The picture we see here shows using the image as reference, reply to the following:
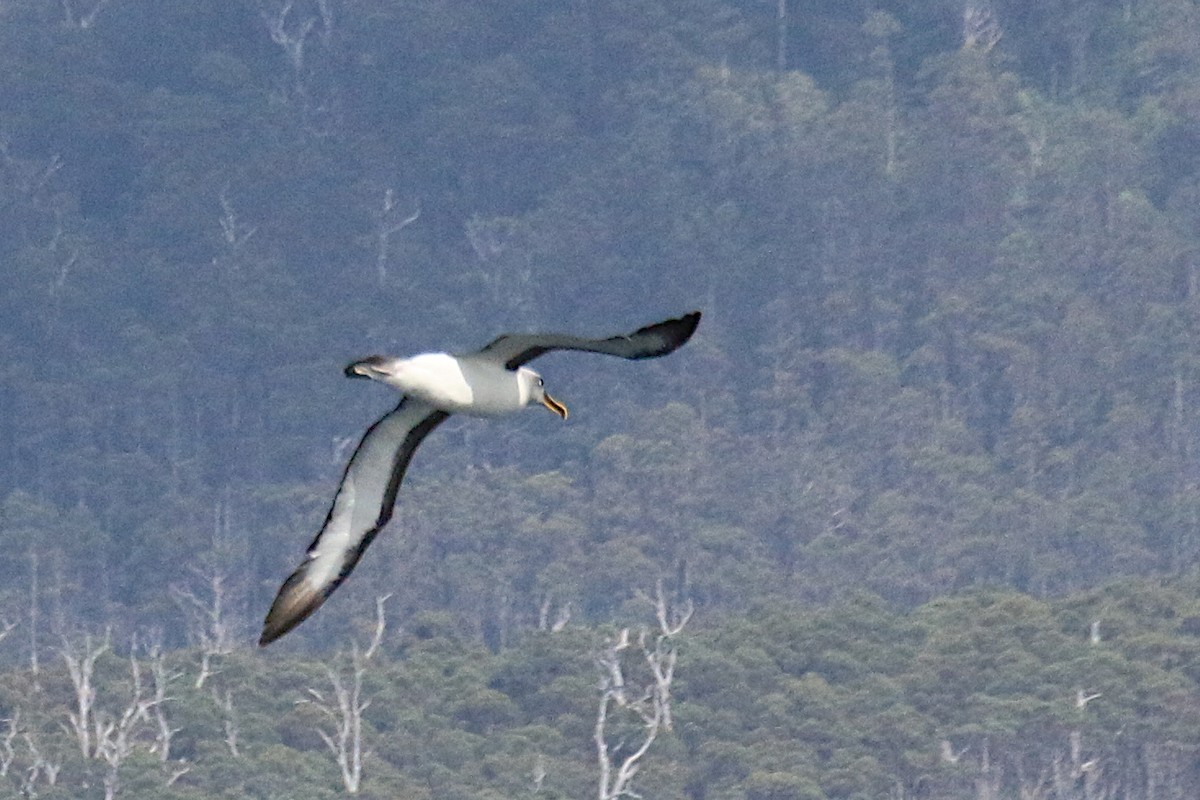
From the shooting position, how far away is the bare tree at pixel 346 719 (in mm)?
64312

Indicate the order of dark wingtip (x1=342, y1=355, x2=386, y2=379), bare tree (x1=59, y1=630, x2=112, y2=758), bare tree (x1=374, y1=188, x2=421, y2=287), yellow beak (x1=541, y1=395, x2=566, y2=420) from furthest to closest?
1. bare tree (x1=374, y1=188, x2=421, y2=287)
2. bare tree (x1=59, y1=630, x2=112, y2=758)
3. yellow beak (x1=541, y1=395, x2=566, y2=420)
4. dark wingtip (x1=342, y1=355, x2=386, y2=379)

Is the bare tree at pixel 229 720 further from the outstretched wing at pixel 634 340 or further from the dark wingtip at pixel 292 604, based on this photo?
the outstretched wing at pixel 634 340

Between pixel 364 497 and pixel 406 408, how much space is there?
530 millimetres

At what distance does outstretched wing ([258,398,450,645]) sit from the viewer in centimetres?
1450

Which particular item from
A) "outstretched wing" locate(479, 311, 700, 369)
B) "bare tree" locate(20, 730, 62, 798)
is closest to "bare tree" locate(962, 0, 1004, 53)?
"bare tree" locate(20, 730, 62, 798)

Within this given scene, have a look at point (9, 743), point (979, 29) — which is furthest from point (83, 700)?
point (979, 29)

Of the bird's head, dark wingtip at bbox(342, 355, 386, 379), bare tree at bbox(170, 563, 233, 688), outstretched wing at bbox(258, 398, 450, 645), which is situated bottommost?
outstretched wing at bbox(258, 398, 450, 645)

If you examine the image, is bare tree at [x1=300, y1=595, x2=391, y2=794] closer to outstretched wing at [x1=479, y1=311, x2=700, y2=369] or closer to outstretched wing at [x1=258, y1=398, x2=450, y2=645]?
outstretched wing at [x1=258, y1=398, x2=450, y2=645]

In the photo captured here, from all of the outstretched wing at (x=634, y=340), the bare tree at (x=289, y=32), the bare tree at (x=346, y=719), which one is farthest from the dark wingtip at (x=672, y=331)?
the bare tree at (x=289, y=32)

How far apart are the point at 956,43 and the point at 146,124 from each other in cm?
3226

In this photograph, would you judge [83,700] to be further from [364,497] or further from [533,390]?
[533,390]

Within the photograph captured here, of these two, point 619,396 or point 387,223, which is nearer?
point 619,396

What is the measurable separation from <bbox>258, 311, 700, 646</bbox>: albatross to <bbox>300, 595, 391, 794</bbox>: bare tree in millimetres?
49661

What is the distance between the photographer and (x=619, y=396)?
106m
